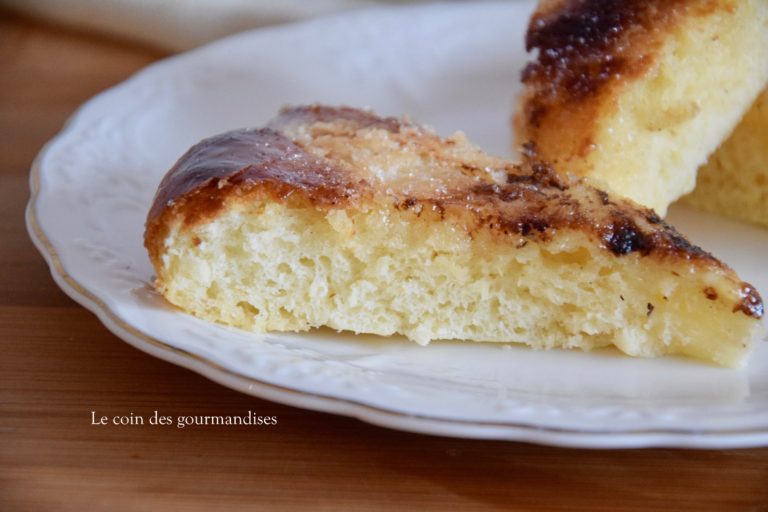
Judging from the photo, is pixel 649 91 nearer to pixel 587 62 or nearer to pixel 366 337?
pixel 587 62

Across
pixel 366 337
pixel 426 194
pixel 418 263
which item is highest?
Answer: pixel 426 194

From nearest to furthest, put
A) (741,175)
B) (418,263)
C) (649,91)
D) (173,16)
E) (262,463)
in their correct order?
(262,463)
(418,263)
(649,91)
(741,175)
(173,16)

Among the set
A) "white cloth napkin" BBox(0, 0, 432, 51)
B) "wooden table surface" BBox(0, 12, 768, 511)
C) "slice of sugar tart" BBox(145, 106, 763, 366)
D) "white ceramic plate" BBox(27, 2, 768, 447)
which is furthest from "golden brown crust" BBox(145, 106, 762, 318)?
"white cloth napkin" BBox(0, 0, 432, 51)

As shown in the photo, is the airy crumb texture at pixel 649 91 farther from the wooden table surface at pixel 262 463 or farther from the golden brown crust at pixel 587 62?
the wooden table surface at pixel 262 463

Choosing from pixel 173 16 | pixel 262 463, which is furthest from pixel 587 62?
pixel 173 16

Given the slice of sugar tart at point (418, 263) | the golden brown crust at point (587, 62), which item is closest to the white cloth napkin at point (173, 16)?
the golden brown crust at point (587, 62)

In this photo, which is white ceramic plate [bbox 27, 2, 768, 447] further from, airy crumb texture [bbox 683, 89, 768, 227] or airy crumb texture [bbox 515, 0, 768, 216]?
airy crumb texture [bbox 515, 0, 768, 216]

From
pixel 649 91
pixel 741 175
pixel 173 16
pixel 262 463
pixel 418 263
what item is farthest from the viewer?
pixel 173 16
